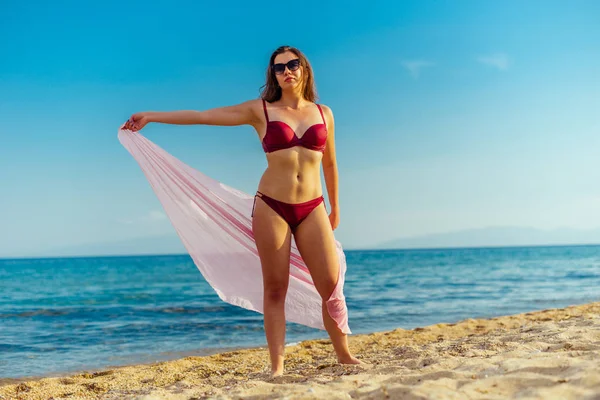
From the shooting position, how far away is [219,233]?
177 inches

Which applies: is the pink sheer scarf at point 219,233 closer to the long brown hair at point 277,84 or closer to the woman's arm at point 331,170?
the woman's arm at point 331,170

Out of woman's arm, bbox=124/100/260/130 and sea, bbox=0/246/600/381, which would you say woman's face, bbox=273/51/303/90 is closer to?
woman's arm, bbox=124/100/260/130

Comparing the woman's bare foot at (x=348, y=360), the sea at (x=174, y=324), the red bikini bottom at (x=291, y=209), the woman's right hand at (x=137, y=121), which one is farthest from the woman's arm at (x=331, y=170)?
the sea at (x=174, y=324)

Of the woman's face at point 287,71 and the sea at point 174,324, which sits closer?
the woman's face at point 287,71

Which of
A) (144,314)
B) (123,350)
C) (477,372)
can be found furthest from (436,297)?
(477,372)

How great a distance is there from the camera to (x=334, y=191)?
14.3 ft

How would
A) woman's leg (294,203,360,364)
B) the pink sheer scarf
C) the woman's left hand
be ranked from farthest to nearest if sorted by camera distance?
1. the pink sheer scarf
2. the woman's left hand
3. woman's leg (294,203,360,364)

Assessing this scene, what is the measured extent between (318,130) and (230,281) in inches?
60.1

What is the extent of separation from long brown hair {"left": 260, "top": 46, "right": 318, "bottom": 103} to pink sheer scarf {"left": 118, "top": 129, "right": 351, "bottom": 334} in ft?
3.02

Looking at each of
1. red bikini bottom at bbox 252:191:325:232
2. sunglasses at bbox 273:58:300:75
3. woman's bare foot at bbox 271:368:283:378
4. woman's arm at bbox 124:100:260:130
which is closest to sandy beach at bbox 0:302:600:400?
woman's bare foot at bbox 271:368:283:378

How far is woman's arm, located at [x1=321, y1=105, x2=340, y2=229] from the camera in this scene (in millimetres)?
4086

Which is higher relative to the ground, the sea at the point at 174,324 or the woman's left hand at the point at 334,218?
the woman's left hand at the point at 334,218

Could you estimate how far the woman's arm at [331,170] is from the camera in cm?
409

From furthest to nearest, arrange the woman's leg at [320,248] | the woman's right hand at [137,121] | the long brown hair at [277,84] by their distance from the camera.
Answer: the woman's right hand at [137,121], the long brown hair at [277,84], the woman's leg at [320,248]
